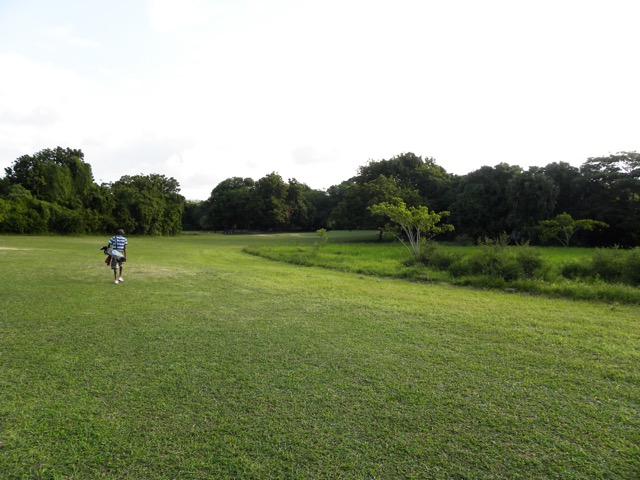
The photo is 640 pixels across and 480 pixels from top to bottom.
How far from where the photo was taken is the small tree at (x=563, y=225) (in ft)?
84.5

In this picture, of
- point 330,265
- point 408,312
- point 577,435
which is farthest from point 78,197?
point 577,435

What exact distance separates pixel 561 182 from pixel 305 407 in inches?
1467

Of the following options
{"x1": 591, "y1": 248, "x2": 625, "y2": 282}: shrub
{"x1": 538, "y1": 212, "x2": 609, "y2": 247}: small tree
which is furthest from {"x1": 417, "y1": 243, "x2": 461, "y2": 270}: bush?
{"x1": 538, "y1": 212, "x2": 609, "y2": 247}: small tree

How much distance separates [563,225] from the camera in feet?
87.5

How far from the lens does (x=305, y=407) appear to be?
3.17 m

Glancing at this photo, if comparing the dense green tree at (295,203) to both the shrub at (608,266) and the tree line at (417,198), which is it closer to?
the tree line at (417,198)

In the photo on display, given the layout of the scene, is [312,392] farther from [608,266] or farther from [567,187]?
[567,187]

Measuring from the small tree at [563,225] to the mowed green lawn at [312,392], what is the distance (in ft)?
76.2

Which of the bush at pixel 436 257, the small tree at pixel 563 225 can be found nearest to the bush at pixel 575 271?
the bush at pixel 436 257

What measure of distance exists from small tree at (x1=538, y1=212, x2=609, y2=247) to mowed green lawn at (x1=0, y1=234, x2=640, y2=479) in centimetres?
2321

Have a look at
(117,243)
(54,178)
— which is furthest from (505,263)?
(54,178)

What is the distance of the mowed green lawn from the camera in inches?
98.8

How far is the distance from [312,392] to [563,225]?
3018 centimetres

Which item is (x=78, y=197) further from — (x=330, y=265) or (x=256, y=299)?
(x=256, y=299)
